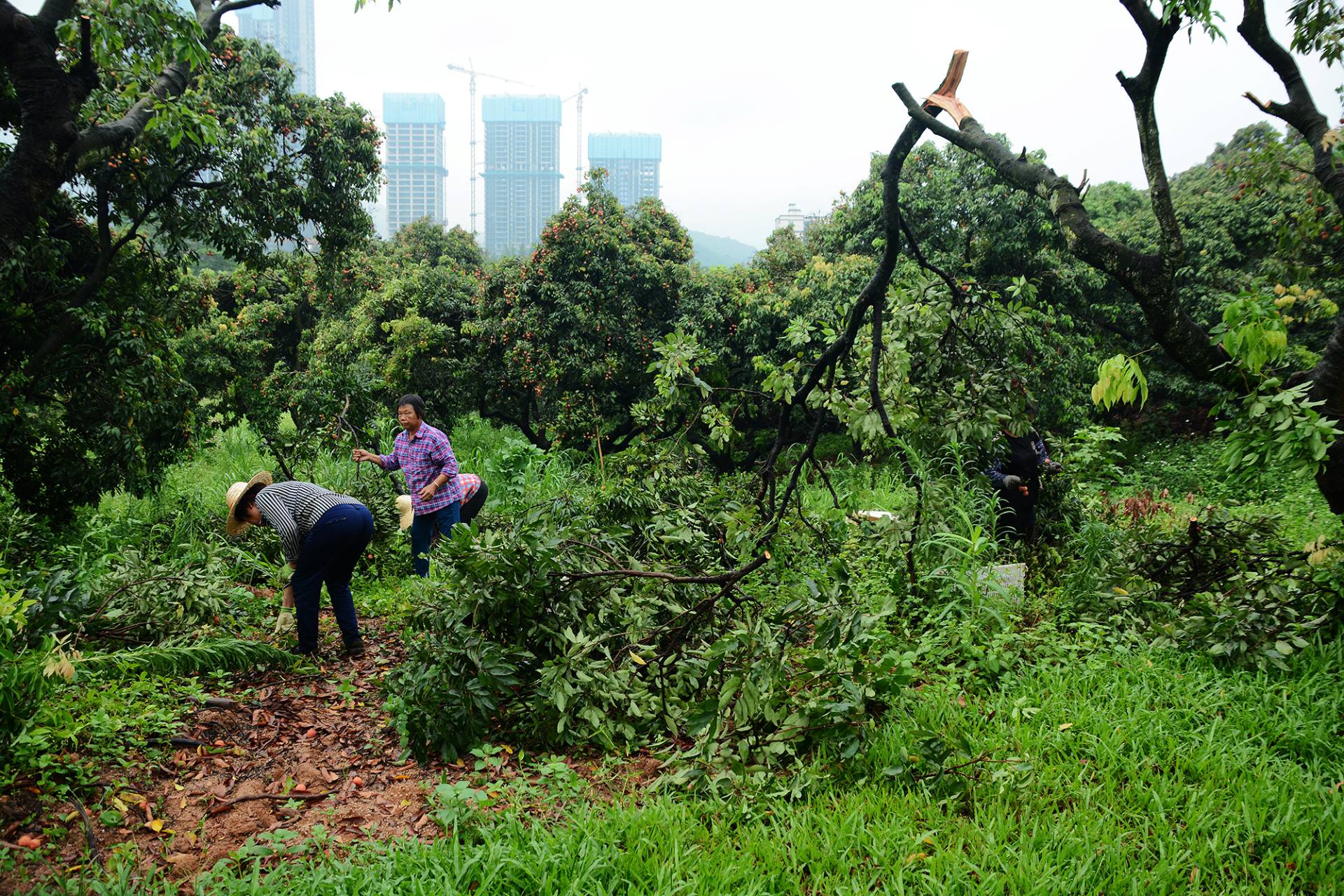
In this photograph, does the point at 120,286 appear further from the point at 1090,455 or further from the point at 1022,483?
the point at 1090,455

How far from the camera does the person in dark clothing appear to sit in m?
5.34

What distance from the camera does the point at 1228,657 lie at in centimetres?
367

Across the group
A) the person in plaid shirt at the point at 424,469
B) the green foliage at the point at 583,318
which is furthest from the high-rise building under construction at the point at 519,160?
the person in plaid shirt at the point at 424,469

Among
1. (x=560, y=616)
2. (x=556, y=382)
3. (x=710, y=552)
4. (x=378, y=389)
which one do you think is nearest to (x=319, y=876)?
(x=560, y=616)

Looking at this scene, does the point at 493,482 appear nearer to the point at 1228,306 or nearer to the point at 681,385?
the point at 681,385

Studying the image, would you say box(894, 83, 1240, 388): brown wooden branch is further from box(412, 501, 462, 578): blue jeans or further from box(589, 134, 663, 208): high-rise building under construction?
box(589, 134, 663, 208): high-rise building under construction

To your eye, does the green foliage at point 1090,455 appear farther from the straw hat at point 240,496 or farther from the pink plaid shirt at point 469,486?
the straw hat at point 240,496

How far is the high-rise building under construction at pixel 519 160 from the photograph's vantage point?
457ft

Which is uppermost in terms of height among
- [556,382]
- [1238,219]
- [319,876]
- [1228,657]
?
[1238,219]

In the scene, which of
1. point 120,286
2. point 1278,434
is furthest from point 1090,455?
point 120,286

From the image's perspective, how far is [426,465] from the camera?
607 centimetres

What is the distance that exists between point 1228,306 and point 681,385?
323 centimetres

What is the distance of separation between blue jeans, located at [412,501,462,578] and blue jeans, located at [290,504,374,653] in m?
1.20

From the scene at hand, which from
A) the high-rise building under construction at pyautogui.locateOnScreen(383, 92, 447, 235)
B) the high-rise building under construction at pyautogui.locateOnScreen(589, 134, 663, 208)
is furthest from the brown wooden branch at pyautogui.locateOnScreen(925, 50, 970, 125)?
the high-rise building under construction at pyautogui.locateOnScreen(383, 92, 447, 235)
